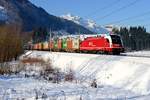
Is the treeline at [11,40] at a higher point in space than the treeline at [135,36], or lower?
lower

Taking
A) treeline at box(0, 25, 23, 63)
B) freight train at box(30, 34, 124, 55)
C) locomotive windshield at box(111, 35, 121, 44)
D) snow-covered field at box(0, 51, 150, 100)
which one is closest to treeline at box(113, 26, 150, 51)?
freight train at box(30, 34, 124, 55)

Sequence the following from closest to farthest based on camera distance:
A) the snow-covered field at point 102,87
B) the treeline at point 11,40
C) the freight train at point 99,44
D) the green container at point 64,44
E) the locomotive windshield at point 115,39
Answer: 1. the snow-covered field at point 102,87
2. the treeline at point 11,40
3. the freight train at point 99,44
4. the locomotive windshield at point 115,39
5. the green container at point 64,44

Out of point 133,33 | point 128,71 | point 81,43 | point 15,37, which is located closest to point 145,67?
point 128,71

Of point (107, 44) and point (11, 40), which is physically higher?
point (11, 40)

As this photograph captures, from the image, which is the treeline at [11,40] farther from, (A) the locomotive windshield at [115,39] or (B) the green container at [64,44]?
(B) the green container at [64,44]

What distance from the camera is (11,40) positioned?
52.2 metres

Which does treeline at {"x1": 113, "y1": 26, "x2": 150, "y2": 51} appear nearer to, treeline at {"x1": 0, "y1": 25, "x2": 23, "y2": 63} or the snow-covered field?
treeline at {"x1": 0, "y1": 25, "x2": 23, "y2": 63}

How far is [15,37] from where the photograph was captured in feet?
179

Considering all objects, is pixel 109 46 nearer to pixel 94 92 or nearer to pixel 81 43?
pixel 81 43

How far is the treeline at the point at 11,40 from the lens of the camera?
1845 inches

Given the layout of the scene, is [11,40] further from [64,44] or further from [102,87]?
[102,87]

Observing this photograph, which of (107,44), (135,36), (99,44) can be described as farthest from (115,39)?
(135,36)

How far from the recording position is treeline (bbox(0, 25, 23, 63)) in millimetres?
46875

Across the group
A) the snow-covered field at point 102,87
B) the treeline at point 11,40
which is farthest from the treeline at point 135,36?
the snow-covered field at point 102,87
